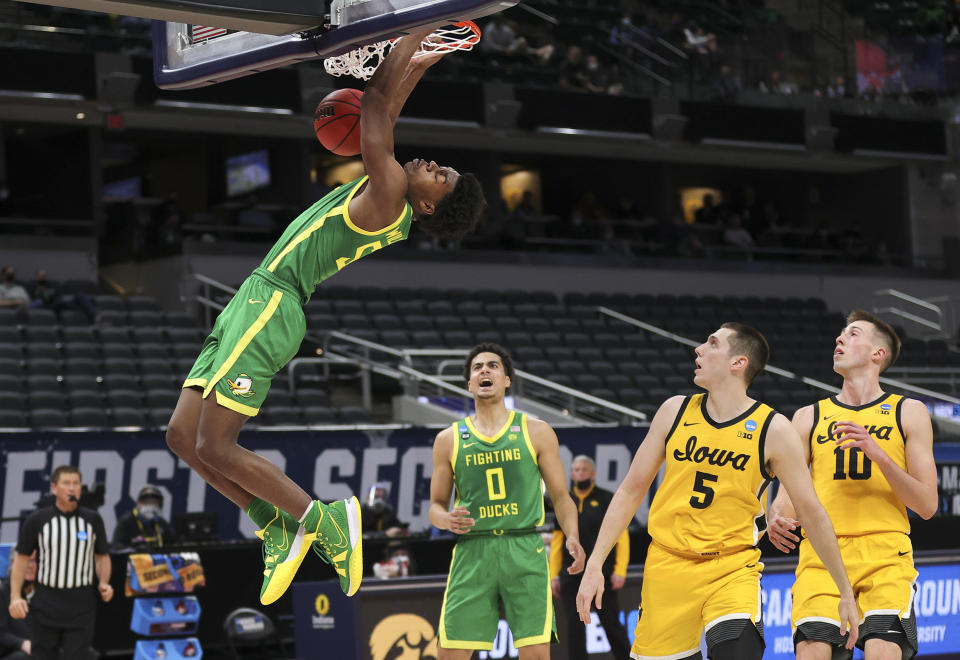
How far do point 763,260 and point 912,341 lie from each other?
143 inches

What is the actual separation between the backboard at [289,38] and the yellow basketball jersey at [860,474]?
10.0 feet

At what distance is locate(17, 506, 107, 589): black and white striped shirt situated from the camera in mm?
10094

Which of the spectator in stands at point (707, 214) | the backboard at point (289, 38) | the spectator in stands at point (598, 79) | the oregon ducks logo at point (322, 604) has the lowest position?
the oregon ducks logo at point (322, 604)

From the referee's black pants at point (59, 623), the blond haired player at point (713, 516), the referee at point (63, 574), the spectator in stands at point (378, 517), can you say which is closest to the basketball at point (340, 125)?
the blond haired player at point (713, 516)

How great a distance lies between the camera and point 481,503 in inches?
309

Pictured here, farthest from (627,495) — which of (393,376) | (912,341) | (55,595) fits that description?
(912,341)

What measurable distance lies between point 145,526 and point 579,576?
3963 millimetres

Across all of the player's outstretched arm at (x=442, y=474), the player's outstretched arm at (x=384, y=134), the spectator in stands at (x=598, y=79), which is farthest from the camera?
the spectator in stands at (x=598, y=79)

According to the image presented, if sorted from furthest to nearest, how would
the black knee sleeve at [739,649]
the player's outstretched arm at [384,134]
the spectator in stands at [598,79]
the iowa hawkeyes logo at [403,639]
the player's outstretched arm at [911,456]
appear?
1. the spectator in stands at [598,79]
2. the iowa hawkeyes logo at [403,639]
3. the player's outstretched arm at [911,456]
4. the black knee sleeve at [739,649]
5. the player's outstretched arm at [384,134]

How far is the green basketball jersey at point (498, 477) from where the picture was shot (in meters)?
7.82

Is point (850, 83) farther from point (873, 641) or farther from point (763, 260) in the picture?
point (873, 641)

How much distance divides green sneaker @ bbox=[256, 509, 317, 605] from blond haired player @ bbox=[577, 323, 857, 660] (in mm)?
1174

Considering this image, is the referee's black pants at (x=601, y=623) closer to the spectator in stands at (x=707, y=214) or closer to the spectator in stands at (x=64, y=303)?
the spectator in stands at (x=64, y=303)

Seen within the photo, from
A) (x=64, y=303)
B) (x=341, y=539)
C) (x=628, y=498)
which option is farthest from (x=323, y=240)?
(x=64, y=303)
